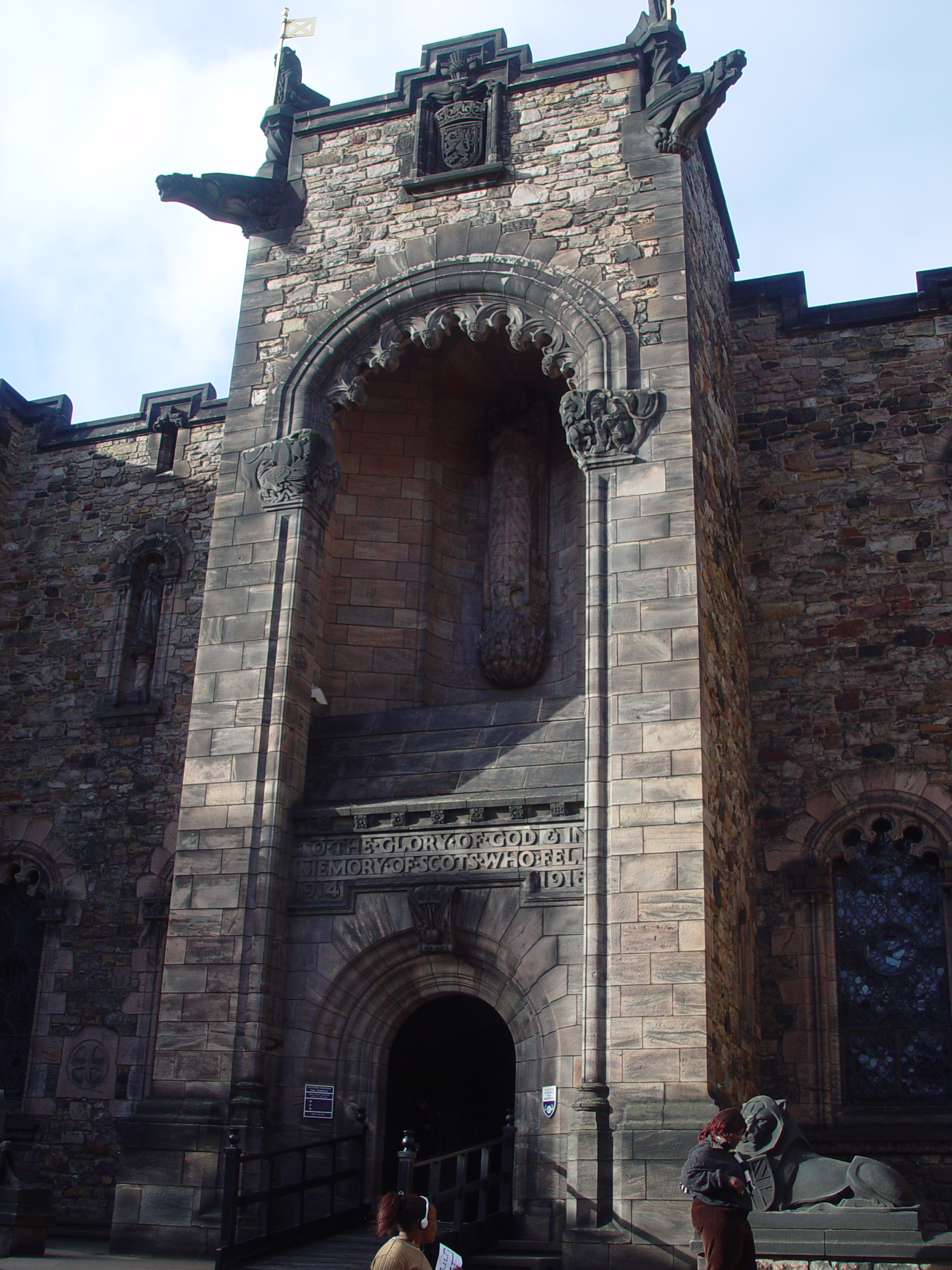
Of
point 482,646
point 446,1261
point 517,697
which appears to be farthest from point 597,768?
point 446,1261

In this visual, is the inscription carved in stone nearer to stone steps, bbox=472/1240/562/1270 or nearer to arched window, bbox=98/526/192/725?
stone steps, bbox=472/1240/562/1270

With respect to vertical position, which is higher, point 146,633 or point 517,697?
point 146,633

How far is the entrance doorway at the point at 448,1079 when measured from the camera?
13.7 metres

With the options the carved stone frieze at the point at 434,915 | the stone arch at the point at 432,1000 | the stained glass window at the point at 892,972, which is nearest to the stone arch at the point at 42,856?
the stone arch at the point at 432,1000

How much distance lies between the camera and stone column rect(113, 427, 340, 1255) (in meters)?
11.3

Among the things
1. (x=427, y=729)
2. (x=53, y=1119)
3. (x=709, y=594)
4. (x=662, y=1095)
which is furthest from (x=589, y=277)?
(x=53, y=1119)

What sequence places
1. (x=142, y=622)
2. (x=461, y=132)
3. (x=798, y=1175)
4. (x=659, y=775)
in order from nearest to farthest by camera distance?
(x=798, y=1175) < (x=659, y=775) < (x=461, y=132) < (x=142, y=622)

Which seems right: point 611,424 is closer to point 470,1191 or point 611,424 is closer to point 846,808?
point 846,808

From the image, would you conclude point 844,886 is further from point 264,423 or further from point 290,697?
point 264,423

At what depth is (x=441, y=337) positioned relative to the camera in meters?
14.1

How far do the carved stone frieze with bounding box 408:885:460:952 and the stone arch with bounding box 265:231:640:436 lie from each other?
16.4ft

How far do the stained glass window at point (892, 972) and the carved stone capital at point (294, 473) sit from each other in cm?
629

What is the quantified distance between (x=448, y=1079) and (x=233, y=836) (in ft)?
13.2

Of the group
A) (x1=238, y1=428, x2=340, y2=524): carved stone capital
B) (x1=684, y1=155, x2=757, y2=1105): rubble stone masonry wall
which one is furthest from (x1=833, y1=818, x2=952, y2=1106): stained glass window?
(x1=238, y1=428, x2=340, y2=524): carved stone capital
